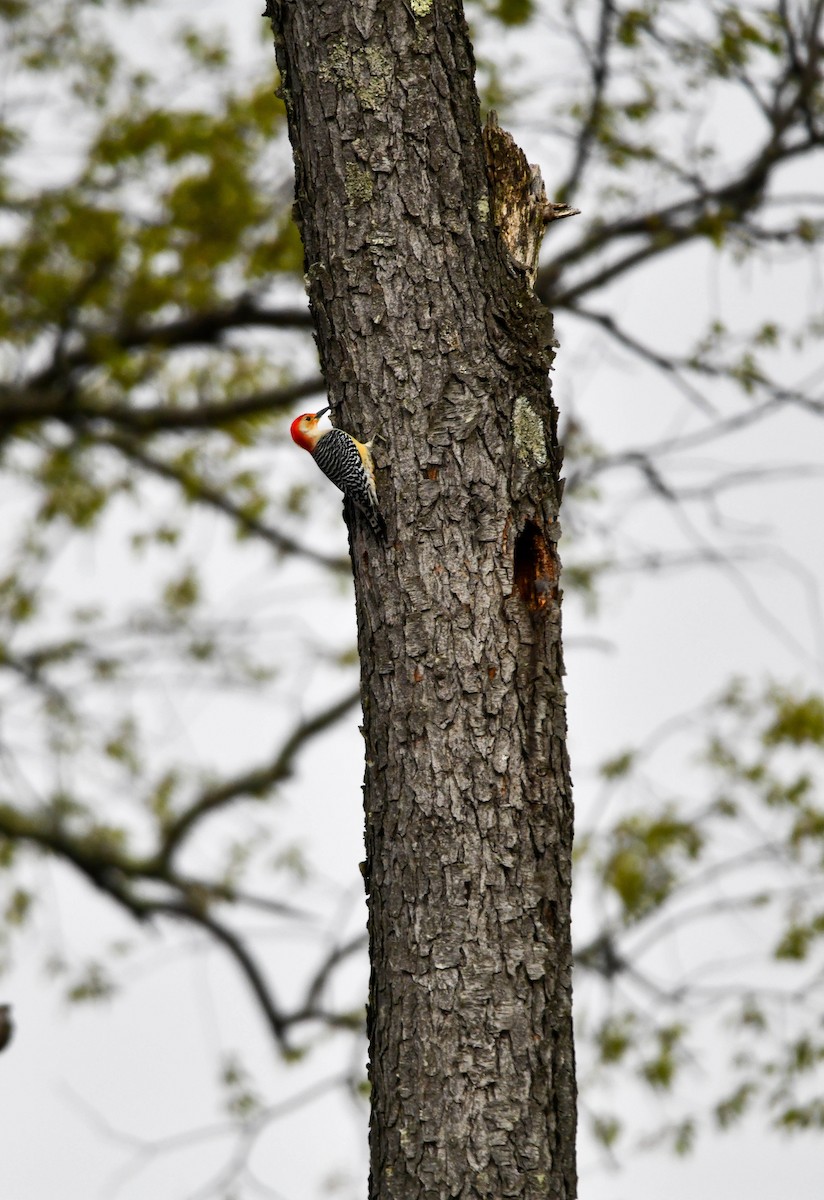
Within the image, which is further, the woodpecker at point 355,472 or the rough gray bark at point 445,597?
the woodpecker at point 355,472

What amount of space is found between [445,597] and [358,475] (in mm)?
392

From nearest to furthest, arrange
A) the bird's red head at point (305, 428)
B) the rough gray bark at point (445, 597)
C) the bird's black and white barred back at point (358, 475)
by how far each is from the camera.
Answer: the rough gray bark at point (445, 597), the bird's black and white barred back at point (358, 475), the bird's red head at point (305, 428)

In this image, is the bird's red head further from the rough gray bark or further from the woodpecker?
the rough gray bark

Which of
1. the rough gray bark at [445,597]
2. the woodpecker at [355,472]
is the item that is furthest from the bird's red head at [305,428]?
the rough gray bark at [445,597]

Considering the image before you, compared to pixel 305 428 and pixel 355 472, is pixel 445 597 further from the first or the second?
pixel 305 428

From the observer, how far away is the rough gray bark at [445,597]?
2.68m

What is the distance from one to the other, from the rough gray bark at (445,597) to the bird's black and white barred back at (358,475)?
1.4 inches

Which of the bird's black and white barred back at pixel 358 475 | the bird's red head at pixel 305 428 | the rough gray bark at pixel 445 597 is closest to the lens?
the rough gray bark at pixel 445 597

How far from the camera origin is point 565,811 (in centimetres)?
283

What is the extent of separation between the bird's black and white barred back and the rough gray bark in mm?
37

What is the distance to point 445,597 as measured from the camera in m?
2.84

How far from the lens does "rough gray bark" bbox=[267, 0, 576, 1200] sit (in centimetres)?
268

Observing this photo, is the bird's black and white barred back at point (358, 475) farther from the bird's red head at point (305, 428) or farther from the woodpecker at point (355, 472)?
the bird's red head at point (305, 428)

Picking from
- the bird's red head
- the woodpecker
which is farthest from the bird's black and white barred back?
the bird's red head
